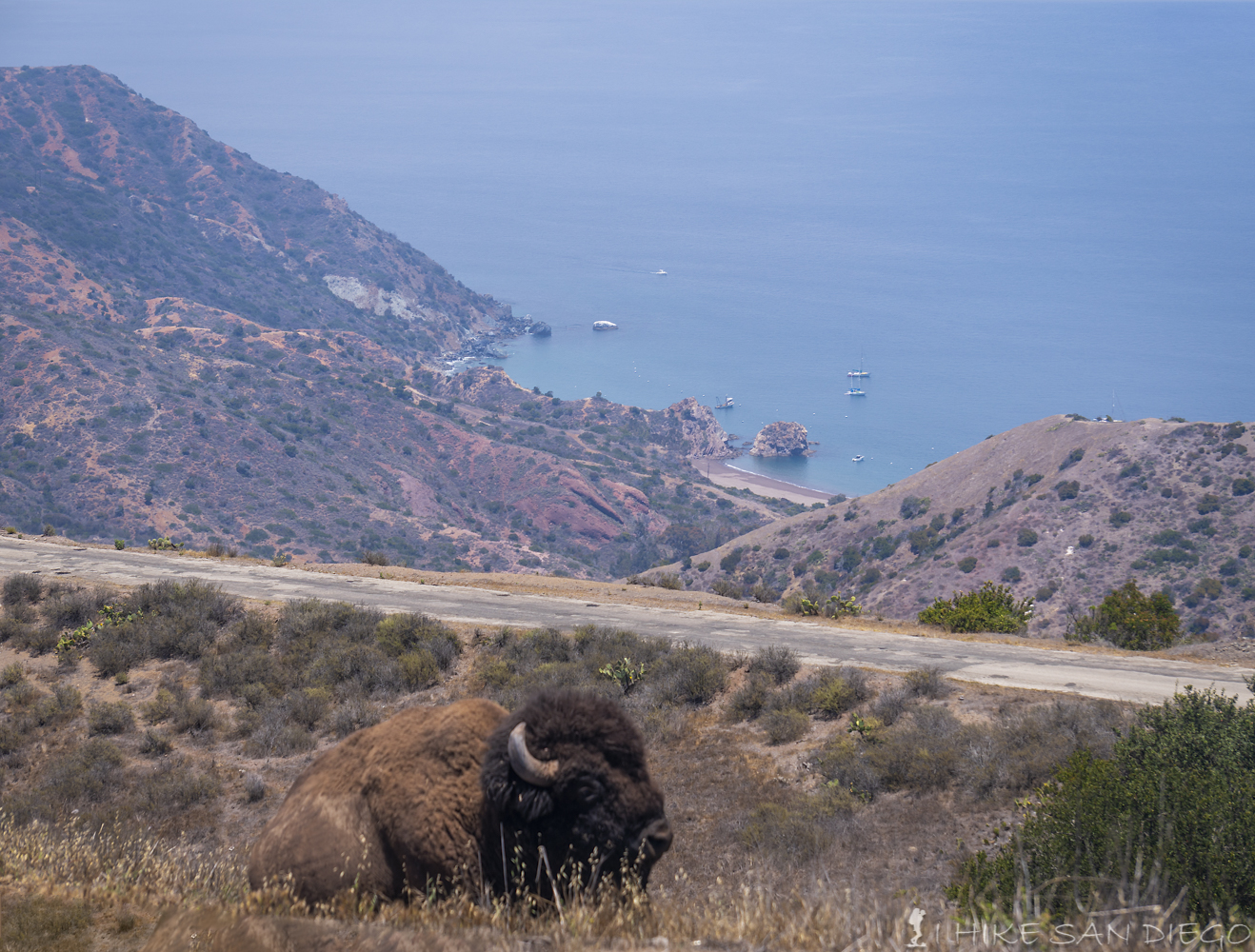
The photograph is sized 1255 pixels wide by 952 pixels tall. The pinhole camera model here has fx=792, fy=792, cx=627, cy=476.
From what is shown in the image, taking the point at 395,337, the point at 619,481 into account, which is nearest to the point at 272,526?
the point at 619,481

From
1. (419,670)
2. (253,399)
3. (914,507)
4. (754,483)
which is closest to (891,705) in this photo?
(419,670)

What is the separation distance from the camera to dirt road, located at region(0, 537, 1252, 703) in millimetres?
15102

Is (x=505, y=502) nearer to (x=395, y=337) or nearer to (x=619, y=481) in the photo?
(x=619, y=481)

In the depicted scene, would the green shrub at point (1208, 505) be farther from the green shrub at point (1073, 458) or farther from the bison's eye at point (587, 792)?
the bison's eye at point (587, 792)

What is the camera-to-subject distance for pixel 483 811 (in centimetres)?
591

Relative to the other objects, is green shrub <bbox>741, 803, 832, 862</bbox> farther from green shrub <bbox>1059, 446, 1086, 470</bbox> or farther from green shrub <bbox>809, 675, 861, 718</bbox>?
green shrub <bbox>1059, 446, 1086, 470</bbox>

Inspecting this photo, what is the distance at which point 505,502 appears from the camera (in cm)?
10675

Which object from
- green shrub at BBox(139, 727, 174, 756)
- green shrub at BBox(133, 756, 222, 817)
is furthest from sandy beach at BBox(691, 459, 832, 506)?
green shrub at BBox(133, 756, 222, 817)

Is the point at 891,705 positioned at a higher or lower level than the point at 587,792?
lower

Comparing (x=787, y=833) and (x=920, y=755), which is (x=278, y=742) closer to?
(x=787, y=833)

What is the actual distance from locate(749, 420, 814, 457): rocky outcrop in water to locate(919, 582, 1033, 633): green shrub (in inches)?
5619

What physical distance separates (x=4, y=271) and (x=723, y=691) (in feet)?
479

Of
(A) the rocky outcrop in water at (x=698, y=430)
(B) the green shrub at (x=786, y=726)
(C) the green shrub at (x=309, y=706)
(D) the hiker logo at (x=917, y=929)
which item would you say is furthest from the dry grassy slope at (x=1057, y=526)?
(A) the rocky outcrop in water at (x=698, y=430)

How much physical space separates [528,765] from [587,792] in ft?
1.63
